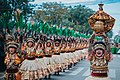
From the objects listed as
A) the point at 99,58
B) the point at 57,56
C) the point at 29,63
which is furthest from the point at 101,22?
the point at 57,56

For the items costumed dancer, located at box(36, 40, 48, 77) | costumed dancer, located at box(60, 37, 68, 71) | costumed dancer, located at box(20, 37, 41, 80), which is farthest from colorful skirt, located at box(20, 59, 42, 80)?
costumed dancer, located at box(60, 37, 68, 71)

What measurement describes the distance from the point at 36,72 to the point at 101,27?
4.82 metres

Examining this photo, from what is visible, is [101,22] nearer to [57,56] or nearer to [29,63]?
[29,63]

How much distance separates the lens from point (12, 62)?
11523 millimetres

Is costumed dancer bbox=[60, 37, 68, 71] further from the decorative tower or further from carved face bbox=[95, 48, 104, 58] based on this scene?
carved face bbox=[95, 48, 104, 58]

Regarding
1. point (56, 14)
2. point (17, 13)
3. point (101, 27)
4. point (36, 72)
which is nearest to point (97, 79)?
point (101, 27)

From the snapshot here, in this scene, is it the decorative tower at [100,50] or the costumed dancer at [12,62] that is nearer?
the decorative tower at [100,50]

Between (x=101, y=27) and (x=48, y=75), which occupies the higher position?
(x=101, y=27)

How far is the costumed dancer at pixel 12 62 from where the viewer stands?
1142 cm

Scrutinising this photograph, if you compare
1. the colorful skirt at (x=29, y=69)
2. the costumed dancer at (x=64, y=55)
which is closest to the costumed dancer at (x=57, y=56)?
Answer: the costumed dancer at (x=64, y=55)

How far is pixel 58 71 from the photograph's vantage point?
1914cm

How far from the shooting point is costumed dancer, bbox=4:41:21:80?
1142 cm

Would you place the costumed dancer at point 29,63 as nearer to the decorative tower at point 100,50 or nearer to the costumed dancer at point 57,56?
the decorative tower at point 100,50

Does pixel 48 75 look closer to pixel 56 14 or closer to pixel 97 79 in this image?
pixel 97 79
